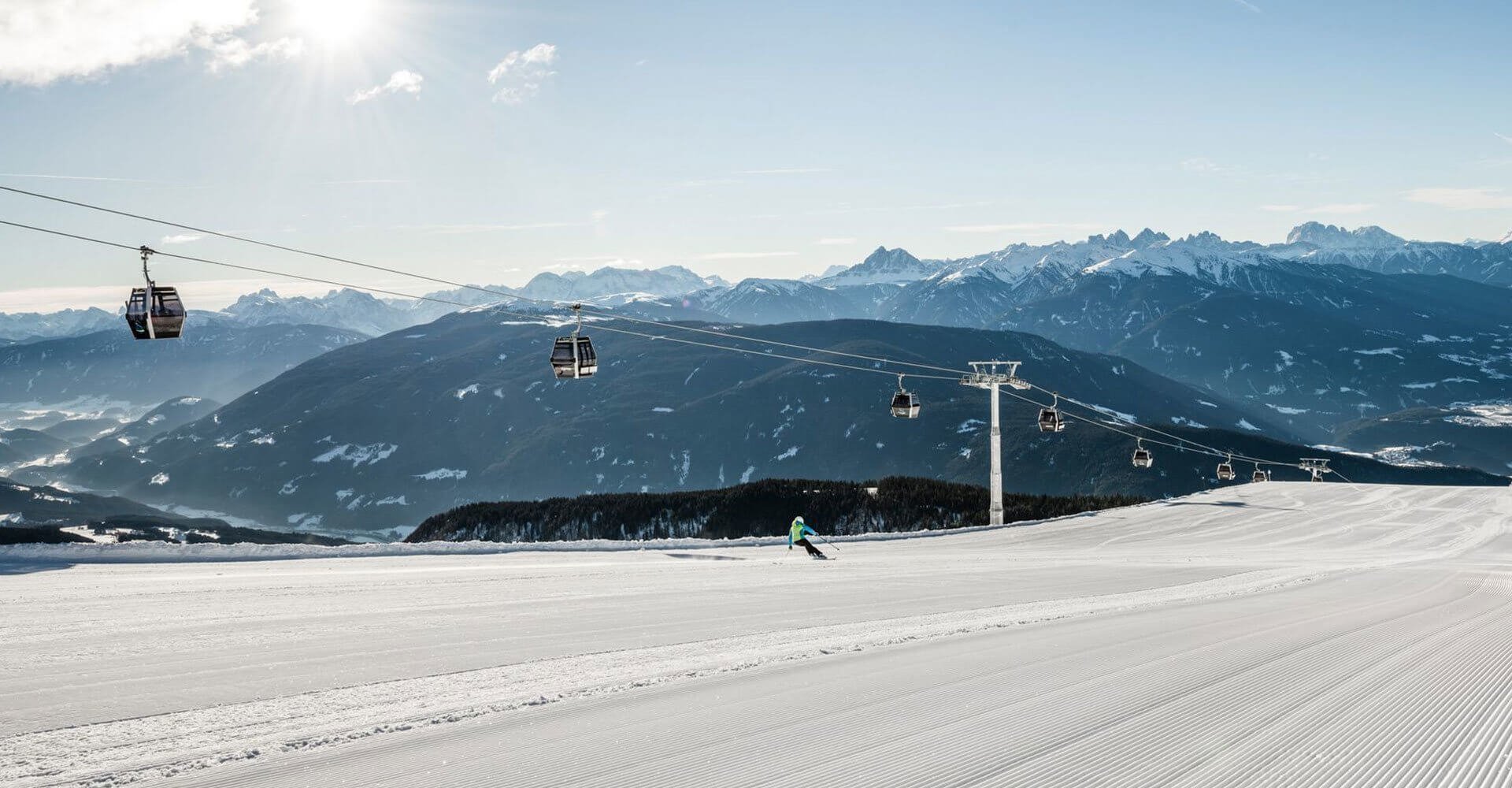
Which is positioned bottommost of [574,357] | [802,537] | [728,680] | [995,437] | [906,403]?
[802,537]

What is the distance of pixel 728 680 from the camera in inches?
381

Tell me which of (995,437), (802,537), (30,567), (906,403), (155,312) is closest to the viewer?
(30,567)

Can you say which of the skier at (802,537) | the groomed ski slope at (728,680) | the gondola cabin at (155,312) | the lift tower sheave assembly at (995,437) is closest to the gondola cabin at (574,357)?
the skier at (802,537)

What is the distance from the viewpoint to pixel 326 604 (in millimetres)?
14180

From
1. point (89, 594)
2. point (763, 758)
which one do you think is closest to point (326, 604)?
point (89, 594)

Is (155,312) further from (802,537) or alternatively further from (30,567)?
(802,537)

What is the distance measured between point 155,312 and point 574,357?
12.6 meters

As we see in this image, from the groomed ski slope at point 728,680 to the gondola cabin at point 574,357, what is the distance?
12.9 meters

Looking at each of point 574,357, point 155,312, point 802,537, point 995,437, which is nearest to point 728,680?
point 155,312

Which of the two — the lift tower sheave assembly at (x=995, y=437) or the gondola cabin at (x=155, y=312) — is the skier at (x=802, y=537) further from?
the lift tower sheave assembly at (x=995, y=437)

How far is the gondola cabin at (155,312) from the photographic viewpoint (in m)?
21.2

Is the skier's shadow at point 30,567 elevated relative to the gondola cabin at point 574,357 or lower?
lower

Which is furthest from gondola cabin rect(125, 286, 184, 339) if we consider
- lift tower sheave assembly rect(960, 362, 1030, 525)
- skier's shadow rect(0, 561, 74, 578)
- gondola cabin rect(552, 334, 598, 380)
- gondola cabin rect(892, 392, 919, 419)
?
gondola cabin rect(892, 392, 919, 419)

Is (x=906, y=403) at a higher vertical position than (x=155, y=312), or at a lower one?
lower
